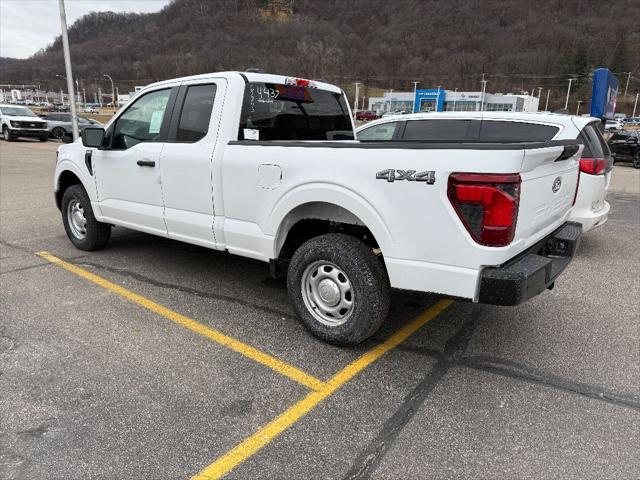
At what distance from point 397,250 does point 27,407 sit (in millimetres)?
2331

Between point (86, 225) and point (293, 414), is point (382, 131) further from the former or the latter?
point (293, 414)

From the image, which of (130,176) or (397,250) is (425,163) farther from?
(130,176)

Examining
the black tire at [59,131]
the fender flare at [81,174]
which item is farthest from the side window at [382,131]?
the black tire at [59,131]

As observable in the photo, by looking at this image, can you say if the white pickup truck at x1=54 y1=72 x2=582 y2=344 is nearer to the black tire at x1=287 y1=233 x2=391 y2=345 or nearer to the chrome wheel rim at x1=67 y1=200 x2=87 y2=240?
the black tire at x1=287 y1=233 x2=391 y2=345

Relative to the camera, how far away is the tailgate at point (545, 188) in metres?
2.82

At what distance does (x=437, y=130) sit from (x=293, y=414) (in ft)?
16.5

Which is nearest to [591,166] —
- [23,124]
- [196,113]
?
[196,113]

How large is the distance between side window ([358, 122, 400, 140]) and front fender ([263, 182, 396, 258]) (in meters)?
3.99

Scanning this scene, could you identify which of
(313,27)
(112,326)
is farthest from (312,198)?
(313,27)

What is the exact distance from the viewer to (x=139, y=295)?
4.49m

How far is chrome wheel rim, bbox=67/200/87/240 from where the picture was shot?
5.71 meters

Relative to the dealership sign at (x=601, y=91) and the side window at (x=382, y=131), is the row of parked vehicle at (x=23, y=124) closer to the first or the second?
the side window at (x=382, y=131)

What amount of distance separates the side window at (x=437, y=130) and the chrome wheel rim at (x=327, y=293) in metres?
3.74

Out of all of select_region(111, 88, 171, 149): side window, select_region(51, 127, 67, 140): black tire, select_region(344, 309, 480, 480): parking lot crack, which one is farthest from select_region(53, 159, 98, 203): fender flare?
select_region(51, 127, 67, 140): black tire
